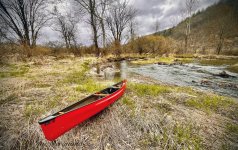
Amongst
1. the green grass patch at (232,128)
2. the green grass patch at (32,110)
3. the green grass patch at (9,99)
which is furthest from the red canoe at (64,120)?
the green grass patch at (232,128)

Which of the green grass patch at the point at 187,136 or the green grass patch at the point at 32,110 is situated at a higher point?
the green grass patch at the point at 32,110

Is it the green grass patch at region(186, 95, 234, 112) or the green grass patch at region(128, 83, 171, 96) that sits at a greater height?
the green grass patch at region(128, 83, 171, 96)

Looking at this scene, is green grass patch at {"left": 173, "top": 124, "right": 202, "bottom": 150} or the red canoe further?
green grass patch at {"left": 173, "top": 124, "right": 202, "bottom": 150}

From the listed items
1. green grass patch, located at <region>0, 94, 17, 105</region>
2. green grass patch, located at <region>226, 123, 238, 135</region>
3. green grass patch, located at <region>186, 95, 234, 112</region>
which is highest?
green grass patch, located at <region>0, 94, 17, 105</region>

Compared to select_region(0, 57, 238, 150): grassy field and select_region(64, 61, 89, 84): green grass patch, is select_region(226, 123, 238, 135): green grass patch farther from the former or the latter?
select_region(64, 61, 89, 84): green grass patch

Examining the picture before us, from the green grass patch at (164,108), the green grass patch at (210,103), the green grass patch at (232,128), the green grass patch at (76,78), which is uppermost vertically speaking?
the green grass patch at (76,78)

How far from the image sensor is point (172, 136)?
3.32 metres

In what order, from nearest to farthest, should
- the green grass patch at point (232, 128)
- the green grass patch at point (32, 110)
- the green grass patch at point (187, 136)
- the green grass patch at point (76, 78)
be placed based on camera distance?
the green grass patch at point (187, 136) < the green grass patch at point (232, 128) < the green grass patch at point (32, 110) < the green grass patch at point (76, 78)

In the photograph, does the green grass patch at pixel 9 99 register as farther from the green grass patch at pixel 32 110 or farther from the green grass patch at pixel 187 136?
the green grass patch at pixel 187 136

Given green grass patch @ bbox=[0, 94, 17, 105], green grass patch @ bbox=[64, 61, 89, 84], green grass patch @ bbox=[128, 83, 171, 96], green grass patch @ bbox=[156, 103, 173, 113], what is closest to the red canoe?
green grass patch @ bbox=[156, 103, 173, 113]

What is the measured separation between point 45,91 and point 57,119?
396 centimetres

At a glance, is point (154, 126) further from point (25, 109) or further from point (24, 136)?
point (25, 109)

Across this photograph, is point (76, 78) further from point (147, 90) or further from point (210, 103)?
point (210, 103)

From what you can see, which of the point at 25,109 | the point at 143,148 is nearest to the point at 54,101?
the point at 25,109
